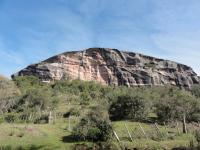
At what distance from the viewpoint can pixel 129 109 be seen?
49.9 metres

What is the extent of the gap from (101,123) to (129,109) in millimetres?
18151

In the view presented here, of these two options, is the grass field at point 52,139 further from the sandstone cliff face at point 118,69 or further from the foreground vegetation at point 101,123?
the sandstone cliff face at point 118,69

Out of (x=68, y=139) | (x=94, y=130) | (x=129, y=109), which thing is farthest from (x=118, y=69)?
(x=94, y=130)

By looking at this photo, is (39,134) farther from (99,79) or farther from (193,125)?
(99,79)

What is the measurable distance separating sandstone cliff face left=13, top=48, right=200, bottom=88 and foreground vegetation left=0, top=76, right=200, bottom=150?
74.6 meters

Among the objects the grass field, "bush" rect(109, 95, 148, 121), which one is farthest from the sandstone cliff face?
the grass field

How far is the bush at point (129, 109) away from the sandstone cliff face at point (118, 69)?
92254 millimetres

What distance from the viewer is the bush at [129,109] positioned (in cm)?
4906

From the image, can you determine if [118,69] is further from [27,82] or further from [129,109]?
[129,109]

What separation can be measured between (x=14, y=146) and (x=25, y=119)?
20.4 m

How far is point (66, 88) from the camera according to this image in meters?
99.8

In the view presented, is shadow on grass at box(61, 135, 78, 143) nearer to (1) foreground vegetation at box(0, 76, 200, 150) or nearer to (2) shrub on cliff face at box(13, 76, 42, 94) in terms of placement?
(1) foreground vegetation at box(0, 76, 200, 150)

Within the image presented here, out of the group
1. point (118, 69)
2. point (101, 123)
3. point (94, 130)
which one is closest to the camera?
point (94, 130)

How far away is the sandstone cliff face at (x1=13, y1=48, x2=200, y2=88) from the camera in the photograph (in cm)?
14725
